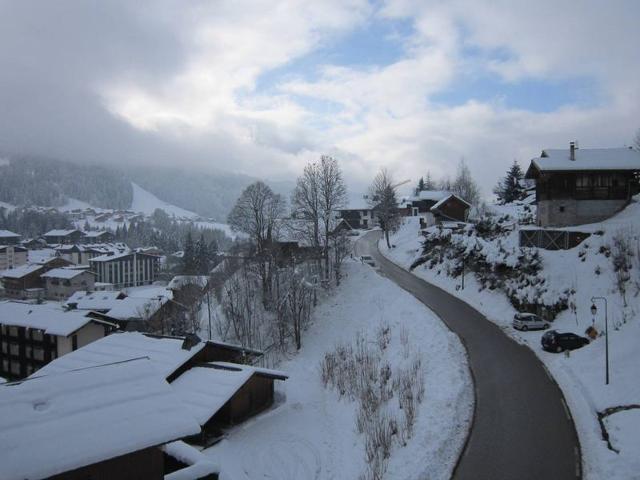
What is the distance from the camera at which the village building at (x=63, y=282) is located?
9519 centimetres

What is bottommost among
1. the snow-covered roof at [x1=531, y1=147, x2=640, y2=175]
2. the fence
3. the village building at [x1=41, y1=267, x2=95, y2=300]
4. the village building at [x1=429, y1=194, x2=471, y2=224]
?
the village building at [x1=41, y1=267, x2=95, y2=300]

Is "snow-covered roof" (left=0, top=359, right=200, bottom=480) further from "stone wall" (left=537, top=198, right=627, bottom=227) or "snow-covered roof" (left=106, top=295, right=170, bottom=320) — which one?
"snow-covered roof" (left=106, top=295, right=170, bottom=320)

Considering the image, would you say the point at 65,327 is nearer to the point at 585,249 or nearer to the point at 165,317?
the point at 165,317

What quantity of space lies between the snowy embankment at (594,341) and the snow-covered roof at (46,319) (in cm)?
3636

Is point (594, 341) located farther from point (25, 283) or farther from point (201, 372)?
point (25, 283)

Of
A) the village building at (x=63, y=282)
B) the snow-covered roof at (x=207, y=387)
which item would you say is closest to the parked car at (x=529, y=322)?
the snow-covered roof at (x=207, y=387)

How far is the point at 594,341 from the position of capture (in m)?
23.2

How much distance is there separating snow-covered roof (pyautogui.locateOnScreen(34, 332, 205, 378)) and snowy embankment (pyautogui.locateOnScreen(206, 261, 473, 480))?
21.1 feet

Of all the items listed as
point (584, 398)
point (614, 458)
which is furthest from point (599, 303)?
point (614, 458)

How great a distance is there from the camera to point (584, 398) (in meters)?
19.1

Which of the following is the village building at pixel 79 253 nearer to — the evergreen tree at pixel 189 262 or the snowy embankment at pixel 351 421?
the evergreen tree at pixel 189 262

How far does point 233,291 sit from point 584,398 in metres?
37.8

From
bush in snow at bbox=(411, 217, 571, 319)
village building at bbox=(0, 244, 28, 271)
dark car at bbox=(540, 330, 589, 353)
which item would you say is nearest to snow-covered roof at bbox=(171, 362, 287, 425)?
dark car at bbox=(540, 330, 589, 353)

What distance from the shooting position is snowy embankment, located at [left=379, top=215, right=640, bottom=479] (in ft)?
50.1
